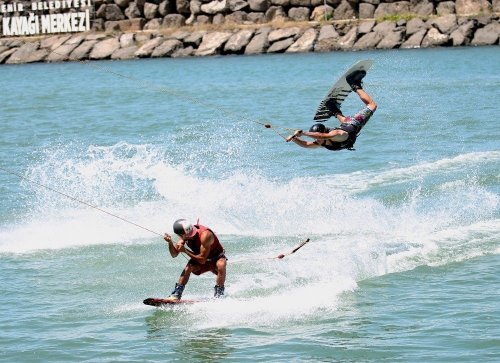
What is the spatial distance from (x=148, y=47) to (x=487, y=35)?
51.4ft

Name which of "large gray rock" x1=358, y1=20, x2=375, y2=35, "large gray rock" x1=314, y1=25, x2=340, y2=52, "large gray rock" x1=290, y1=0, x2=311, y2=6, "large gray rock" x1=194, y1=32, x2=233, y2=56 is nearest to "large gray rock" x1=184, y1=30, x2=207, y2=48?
"large gray rock" x1=194, y1=32, x2=233, y2=56

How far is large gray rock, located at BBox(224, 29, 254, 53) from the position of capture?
172 ft

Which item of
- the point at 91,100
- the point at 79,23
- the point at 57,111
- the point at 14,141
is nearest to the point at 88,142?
the point at 14,141

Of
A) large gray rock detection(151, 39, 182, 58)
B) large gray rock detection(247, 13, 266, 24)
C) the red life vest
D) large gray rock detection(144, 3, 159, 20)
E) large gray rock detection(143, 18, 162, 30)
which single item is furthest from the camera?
large gray rock detection(143, 18, 162, 30)

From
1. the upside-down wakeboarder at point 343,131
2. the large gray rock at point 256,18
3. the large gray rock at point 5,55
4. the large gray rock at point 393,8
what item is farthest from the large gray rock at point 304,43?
the upside-down wakeboarder at point 343,131

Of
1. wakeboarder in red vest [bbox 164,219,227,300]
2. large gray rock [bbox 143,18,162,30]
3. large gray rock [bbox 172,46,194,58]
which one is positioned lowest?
large gray rock [bbox 172,46,194,58]

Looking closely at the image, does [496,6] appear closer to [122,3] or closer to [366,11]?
[366,11]

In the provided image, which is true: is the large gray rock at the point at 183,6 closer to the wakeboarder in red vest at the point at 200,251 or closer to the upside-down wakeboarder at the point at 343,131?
the upside-down wakeboarder at the point at 343,131

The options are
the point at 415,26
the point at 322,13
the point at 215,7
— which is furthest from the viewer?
the point at 215,7

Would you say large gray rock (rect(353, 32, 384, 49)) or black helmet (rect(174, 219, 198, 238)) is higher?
black helmet (rect(174, 219, 198, 238))

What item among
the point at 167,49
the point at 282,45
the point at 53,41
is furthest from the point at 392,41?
the point at 53,41

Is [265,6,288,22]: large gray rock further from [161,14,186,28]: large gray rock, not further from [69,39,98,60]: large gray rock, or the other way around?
[69,39,98,60]: large gray rock

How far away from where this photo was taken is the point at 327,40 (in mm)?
50219

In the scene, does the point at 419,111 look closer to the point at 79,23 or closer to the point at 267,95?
the point at 267,95
